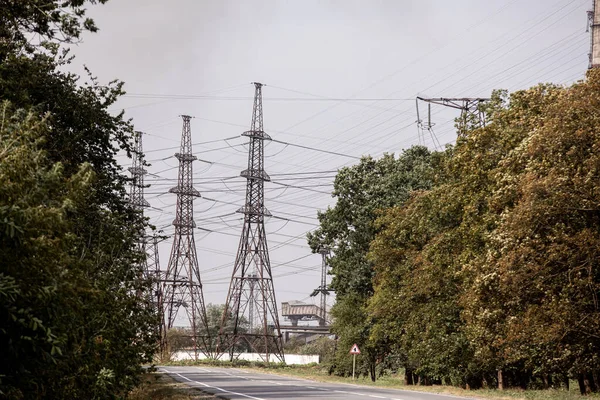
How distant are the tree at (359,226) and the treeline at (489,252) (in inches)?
3.2

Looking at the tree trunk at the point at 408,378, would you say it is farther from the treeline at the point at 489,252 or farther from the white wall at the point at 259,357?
the white wall at the point at 259,357

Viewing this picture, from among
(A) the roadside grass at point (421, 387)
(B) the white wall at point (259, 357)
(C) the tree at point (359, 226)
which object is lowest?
(A) the roadside grass at point (421, 387)

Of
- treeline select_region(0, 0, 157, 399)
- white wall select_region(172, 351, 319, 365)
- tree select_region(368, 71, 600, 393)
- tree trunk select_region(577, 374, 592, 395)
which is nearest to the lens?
treeline select_region(0, 0, 157, 399)

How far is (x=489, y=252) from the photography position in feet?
86.6

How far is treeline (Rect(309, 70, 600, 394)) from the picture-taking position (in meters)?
24.1

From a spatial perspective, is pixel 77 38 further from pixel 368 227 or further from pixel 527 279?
pixel 368 227

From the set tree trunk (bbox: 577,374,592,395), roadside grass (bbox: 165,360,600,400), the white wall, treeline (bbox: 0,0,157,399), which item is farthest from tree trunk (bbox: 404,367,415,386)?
the white wall

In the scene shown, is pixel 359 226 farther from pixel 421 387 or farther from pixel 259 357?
pixel 259 357

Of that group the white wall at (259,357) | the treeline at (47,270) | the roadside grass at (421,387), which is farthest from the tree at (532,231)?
the white wall at (259,357)

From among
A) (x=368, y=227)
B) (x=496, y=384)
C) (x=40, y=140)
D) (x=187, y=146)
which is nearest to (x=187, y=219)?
(x=187, y=146)

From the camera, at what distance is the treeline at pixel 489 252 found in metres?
24.1

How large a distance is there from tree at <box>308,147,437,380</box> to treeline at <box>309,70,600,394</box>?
82 millimetres

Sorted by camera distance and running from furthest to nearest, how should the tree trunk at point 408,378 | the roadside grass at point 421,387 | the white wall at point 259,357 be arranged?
the white wall at point 259,357 → the tree trunk at point 408,378 → the roadside grass at point 421,387

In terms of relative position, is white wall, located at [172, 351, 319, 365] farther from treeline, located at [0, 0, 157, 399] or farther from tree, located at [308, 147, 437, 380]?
treeline, located at [0, 0, 157, 399]
